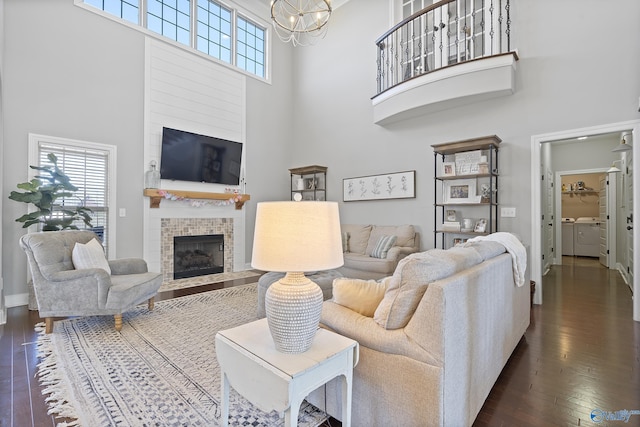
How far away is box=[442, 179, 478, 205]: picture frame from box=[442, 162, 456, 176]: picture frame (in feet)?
0.71

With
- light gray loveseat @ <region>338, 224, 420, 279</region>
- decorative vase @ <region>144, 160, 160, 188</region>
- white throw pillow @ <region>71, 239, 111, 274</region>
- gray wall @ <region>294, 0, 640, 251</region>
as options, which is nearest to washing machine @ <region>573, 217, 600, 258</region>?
gray wall @ <region>294, 0, 640, 251</region>

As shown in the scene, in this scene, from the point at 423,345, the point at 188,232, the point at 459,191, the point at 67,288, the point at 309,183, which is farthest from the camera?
the point at 309,183

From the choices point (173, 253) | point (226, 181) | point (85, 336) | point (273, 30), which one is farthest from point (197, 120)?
point (85, 336)

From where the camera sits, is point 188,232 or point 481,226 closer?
point 481,226

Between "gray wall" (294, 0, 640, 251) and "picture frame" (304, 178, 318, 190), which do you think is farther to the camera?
"picture frame" (304, 178, 318, 190)

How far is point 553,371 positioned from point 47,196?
5136 mm

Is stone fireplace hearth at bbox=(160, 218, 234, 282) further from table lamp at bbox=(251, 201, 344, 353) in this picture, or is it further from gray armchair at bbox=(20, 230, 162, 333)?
table lamp at bbox=(251, 201, 344, 353)

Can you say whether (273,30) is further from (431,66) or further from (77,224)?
(77,224)

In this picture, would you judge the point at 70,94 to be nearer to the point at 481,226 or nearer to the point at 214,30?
the point at 214,30

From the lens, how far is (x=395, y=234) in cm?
486

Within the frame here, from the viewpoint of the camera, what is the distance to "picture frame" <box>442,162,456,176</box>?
14.1 feet

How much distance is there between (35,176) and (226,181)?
265 cm

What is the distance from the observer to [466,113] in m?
4.45

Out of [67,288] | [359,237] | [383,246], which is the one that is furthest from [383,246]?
[67,288]
